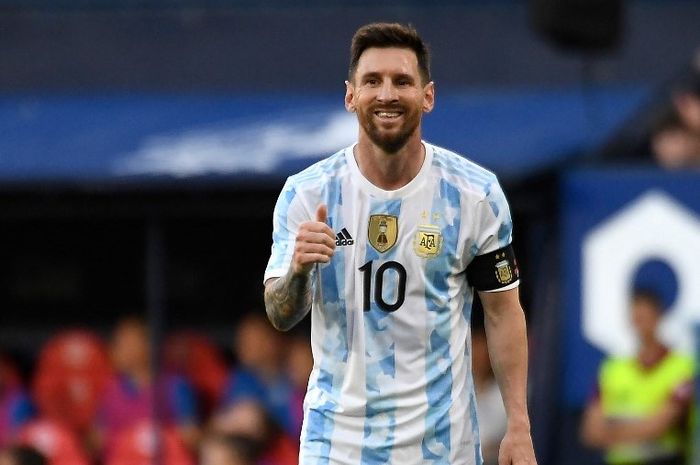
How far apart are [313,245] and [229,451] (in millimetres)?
5104

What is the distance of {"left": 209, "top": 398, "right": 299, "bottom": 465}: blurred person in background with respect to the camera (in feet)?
30.7

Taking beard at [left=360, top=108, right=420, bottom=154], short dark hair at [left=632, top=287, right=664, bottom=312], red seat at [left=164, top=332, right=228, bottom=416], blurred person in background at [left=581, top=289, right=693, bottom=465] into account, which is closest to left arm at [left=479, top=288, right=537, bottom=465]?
beard at [left=360, top=108, right=420, bottom=154]

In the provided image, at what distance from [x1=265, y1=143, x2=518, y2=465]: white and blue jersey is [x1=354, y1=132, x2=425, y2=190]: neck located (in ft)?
0.07

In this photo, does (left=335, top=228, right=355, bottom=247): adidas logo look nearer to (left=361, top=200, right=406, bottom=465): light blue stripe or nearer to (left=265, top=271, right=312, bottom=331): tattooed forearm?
(left=361, top=200, right=406, bottom=465): light blue stripe

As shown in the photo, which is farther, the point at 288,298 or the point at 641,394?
the point at 641,394

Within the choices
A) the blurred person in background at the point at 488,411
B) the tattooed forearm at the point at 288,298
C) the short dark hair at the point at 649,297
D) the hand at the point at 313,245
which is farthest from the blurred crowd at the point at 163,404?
the hand at the point at 313,245

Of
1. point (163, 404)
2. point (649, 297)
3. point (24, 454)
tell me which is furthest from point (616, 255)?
point (24, 454)

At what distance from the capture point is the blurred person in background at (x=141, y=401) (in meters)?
9.59

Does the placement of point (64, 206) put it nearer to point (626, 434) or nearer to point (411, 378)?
point (626, 434)

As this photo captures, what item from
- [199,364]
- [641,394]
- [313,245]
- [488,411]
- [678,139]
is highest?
[678,139]

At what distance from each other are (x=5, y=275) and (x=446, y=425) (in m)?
6.38

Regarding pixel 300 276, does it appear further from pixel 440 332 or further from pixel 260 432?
pixel 260 432

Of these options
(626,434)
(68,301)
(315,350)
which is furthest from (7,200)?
(315,350)

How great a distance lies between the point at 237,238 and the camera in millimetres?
10359
